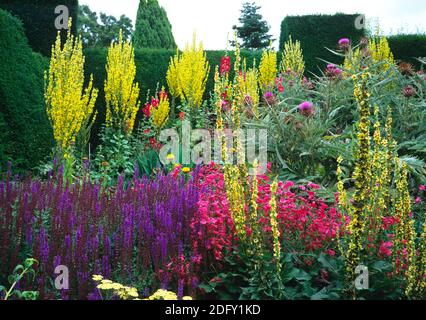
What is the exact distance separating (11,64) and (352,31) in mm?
8838

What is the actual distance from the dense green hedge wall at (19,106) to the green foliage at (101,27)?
21.9 m

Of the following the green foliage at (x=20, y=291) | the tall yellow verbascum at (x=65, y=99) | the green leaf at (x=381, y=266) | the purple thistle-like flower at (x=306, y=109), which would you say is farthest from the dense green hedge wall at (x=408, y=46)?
the green foliage at (x=20, y=291)

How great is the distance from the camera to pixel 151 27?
15.7 metres

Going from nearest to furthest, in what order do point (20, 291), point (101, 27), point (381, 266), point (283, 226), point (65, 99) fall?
point (20, 291) < point (381, 266) < point (283, 226) < point (65, 99) < point (101, 27)

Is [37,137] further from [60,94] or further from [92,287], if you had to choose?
[92,287]

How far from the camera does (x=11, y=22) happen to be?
732 centimetres

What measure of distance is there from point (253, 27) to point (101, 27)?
10111 millimetres

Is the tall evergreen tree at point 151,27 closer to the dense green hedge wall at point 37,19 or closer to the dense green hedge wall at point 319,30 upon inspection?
the dense green hedge wall at point 319,30

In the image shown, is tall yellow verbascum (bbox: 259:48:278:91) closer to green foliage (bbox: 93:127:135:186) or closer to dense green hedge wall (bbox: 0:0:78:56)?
green foliage (bbox: 93:127:135:186)

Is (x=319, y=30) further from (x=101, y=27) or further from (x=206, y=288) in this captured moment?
(x=101, y=27)

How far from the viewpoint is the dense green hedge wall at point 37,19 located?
909cm

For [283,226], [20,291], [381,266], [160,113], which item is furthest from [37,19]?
[381,266]

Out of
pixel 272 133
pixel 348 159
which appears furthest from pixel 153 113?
pixel 348 159

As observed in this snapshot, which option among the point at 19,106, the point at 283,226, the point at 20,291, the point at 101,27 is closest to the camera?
the point at 20,291
